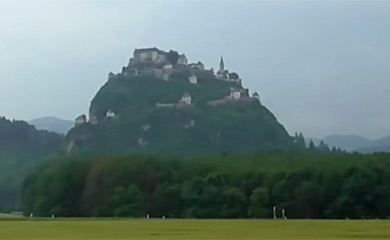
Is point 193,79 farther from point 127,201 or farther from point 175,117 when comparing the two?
point 127,201

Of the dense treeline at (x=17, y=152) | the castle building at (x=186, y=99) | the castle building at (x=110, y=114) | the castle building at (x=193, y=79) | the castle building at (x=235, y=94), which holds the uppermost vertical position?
the castle building at (x=193, y=79)

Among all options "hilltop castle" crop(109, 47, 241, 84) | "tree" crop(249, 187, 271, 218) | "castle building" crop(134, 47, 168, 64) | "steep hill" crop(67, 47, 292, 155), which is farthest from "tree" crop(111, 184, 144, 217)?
"castle building" crop(134, 47, 168, 64)

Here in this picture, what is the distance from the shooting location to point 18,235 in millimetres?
14805

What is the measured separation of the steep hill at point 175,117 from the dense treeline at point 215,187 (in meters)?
18.2

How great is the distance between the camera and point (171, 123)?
75500 millimetres

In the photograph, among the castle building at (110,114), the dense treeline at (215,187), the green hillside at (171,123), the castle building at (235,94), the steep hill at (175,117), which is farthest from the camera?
the castle building at (235,94)

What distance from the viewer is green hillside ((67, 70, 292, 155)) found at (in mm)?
67375

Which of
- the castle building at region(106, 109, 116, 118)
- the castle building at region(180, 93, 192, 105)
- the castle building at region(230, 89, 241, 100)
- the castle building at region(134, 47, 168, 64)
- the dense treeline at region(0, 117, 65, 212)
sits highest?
the castle building at region(134, 47, 168, 64)

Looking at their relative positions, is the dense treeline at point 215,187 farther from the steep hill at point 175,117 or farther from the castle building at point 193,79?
the castle building at point 193,79

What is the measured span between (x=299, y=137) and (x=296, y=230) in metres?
56.7

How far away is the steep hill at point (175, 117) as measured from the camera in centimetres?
6775

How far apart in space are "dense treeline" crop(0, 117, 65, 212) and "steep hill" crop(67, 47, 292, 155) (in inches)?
105

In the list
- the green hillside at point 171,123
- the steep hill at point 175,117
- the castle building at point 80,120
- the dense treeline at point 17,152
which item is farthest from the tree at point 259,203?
the castle building at point 80,120

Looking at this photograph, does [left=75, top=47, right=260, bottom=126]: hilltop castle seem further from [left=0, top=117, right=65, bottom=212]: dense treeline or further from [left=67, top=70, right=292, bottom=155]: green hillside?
[left=0, top=117, right=65, bottom=212]: dense treeline
